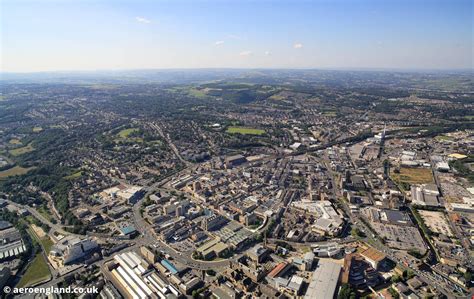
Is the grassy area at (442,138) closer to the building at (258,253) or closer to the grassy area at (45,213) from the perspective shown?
the building at (258,253)

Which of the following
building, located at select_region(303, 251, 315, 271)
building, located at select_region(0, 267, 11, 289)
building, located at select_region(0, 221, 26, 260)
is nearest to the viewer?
building, located at select_region(0, 267, 11, 289)

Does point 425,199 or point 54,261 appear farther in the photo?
point 425,199

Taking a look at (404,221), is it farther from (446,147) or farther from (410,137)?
(410,137)

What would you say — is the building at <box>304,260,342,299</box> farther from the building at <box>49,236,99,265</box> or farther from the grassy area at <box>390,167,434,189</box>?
the grassy area at <box>390,167,434,189</box>

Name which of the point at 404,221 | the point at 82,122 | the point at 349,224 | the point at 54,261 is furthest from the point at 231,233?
the point at 82,122

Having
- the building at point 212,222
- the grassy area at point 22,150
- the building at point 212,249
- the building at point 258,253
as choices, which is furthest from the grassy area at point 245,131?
the building at point 258,253

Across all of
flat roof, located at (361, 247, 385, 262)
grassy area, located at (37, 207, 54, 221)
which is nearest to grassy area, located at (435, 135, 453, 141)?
flat roof, located at (361, 247, 385, 262)
